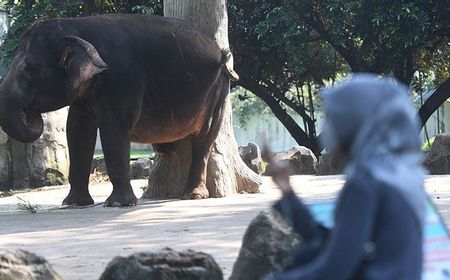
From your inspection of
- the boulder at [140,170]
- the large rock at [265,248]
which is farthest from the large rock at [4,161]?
the large rock at [265,248]

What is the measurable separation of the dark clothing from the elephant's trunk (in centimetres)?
824

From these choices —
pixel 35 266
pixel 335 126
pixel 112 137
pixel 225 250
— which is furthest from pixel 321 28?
pixel 335 126

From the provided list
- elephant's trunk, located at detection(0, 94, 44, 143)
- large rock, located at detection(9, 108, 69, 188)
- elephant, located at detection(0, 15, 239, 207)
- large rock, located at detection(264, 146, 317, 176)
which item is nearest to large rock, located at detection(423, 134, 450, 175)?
large rock, located at detection(264, 146, 317, 176)

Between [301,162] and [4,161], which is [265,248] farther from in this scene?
[301,162]

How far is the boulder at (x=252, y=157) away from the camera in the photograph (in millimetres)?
19234

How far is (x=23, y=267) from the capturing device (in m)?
5.02

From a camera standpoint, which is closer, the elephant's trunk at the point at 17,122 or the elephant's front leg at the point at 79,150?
the elephant's trunk at the point at 17,122

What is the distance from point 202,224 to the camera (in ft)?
29.6

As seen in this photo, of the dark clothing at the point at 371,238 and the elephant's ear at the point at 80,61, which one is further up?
the elephant's ear at the point at 80,61

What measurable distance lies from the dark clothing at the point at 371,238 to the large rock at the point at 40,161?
14.7 meters

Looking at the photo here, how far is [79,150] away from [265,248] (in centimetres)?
A: 694

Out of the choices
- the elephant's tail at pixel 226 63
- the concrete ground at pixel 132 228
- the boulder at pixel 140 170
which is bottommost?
the concrete ground at pixel 132 228

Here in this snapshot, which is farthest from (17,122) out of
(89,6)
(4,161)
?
(89,6)

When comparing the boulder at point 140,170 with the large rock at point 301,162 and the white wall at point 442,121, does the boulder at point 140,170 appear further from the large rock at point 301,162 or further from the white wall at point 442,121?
the white wall at point 442,121
